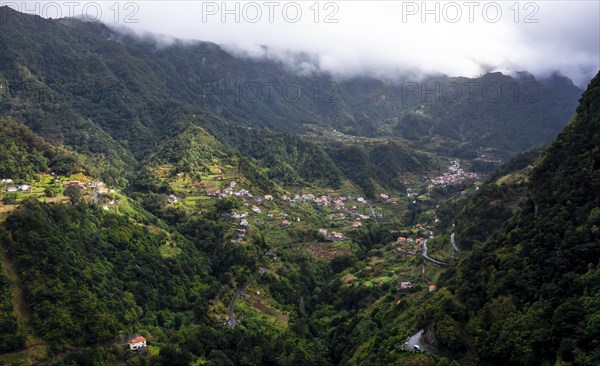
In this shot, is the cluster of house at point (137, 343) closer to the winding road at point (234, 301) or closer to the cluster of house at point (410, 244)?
the winding road at point (234, 301)

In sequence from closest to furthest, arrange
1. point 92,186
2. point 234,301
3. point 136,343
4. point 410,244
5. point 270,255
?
point 136,343, point 234,301, point 92,186, point 270,255, point 410,244

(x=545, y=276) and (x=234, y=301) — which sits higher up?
(x=545, y=276)

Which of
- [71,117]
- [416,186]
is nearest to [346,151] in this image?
[416,186]

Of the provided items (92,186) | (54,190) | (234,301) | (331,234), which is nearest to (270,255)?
(234,301)

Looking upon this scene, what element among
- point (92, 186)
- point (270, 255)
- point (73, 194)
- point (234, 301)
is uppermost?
point (73, 194)

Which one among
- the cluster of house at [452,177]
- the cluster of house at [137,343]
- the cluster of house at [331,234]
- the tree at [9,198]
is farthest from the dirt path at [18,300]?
the cluster of house at [452,177]

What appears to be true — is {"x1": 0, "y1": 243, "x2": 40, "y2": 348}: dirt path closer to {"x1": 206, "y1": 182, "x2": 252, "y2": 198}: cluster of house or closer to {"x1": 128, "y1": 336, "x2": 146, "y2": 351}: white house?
{"x1": 128, "y1": 336, "x2": 146, "y2": 351}: white house

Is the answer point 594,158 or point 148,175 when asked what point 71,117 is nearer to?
point 148,175

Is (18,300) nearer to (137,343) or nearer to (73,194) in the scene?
(137,343)

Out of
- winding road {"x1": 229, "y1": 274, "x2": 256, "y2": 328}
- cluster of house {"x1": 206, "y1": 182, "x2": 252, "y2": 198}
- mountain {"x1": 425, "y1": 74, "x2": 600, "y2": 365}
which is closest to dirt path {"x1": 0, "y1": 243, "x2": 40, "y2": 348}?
winding road {"x1": 229, "y1": 274, "x2": 256, "y2": 328}
